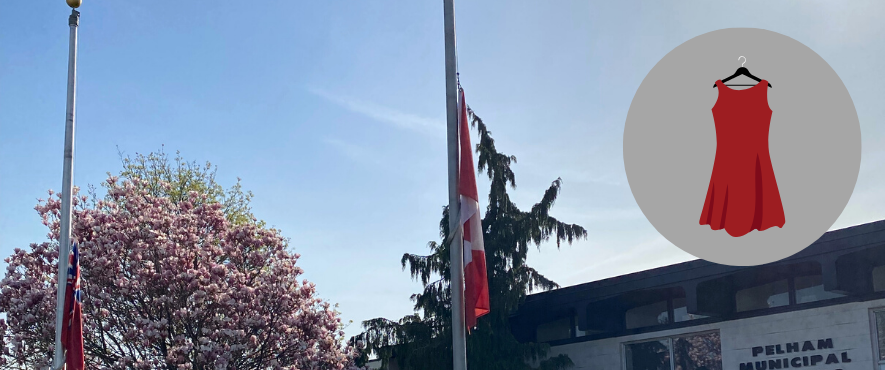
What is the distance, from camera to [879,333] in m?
18.3

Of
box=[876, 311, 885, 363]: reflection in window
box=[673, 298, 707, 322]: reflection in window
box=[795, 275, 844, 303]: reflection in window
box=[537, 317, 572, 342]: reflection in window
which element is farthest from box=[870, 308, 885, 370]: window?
box=[537, 317, 572, 342]: reflection in window

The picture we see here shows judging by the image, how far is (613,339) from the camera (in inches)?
923

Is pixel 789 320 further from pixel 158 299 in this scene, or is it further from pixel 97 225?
pixel 97 225

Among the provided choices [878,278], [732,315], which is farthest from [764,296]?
[878,278]

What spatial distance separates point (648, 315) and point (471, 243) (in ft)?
39.3

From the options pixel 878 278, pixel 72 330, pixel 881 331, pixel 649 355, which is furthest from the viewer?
pixel 649 355

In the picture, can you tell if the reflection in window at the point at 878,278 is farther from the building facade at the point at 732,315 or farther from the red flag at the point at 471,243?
the red flag at the point at 471,243

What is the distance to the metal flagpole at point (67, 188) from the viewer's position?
→ 745 inches

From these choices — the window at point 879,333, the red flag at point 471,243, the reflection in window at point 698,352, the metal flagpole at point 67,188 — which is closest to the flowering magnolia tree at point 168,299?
the metal flagpole at point 67,188

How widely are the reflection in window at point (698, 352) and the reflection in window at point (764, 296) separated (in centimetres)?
96

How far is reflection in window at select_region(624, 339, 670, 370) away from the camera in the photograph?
22.4 m

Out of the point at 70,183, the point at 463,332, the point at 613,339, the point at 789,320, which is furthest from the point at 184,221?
the point at 789,320

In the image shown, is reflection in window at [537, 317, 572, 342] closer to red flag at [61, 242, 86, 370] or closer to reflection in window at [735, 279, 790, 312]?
reflection in window at [735, 279, 790, 312]

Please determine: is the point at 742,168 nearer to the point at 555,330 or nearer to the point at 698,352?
the point at 698,352
